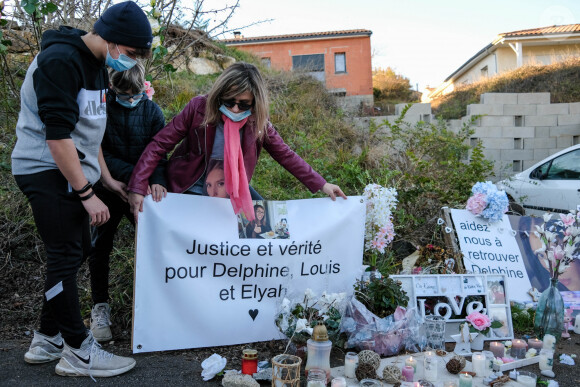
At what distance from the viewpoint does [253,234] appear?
3412 mm

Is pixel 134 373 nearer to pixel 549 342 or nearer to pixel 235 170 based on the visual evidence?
pixel 235 170

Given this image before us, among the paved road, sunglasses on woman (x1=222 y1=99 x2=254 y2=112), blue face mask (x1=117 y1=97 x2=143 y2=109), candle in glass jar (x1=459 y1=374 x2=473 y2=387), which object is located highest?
blue face mask (x1=117 y1=97 x2=143 y2=109)

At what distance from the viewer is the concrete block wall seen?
39.8 feet

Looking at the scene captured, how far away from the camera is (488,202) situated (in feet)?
14.9

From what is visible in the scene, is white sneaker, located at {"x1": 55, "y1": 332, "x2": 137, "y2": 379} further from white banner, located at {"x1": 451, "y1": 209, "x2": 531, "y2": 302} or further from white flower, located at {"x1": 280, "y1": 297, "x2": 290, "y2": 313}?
white banner, located at {"x1": 451, "y1": 209, "x2": 531, "y2": 302}

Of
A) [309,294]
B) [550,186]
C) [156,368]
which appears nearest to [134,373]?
[156,368]

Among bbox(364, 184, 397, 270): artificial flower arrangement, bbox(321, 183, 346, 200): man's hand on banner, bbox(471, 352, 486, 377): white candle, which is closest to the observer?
bbox(471, 352, 486, 377): white candle

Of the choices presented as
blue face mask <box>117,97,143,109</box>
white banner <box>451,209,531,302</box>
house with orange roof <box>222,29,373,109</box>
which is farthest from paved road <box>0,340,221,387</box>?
house with orange roof <box>222,29,373,109</box>

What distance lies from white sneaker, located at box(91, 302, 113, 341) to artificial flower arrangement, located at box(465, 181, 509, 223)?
332cm

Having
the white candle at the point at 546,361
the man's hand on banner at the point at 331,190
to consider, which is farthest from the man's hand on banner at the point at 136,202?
the white candle at the point at 546,361

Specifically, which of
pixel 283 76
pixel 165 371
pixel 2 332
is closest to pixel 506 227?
pixel 165 371

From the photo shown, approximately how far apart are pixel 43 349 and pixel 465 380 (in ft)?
7.88

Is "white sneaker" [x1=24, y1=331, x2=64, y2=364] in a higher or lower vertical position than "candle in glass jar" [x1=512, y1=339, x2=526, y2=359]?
higher

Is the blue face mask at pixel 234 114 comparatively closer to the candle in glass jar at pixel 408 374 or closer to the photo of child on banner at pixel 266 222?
the photo of child on banner at pixel 266 222
